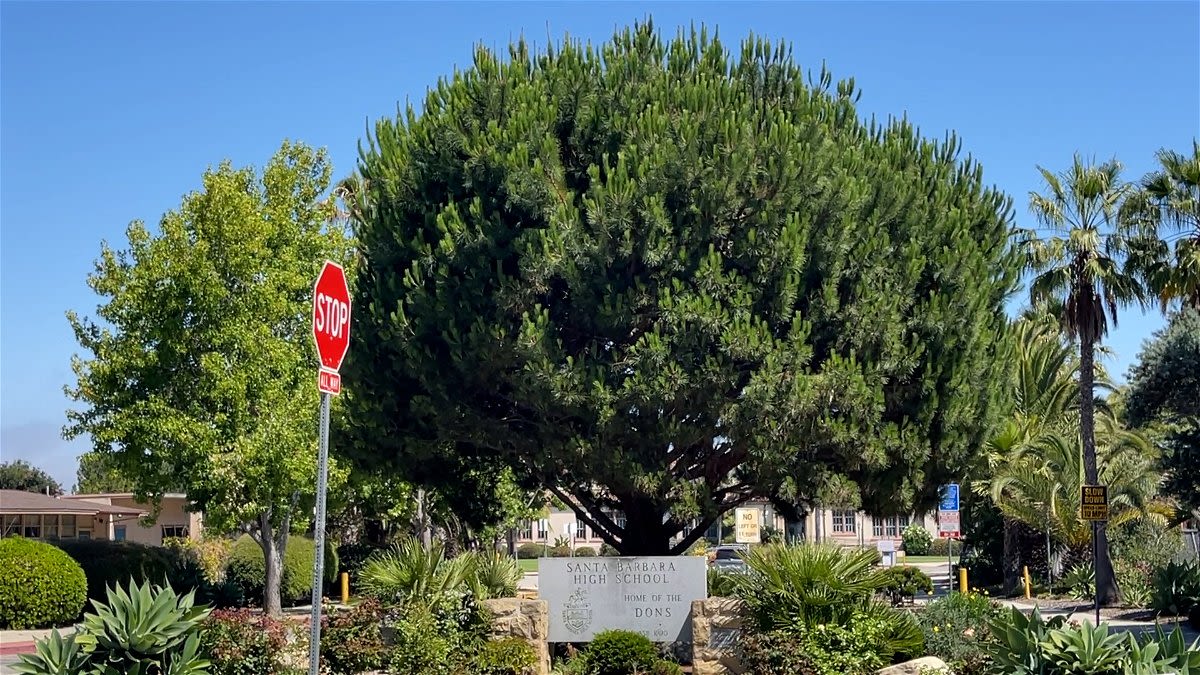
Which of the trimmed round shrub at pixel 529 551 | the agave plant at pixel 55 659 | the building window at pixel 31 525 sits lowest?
the trimmed round shrub at pixel 529 551

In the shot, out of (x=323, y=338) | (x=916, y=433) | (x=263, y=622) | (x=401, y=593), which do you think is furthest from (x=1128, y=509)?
(x=323, y=338)

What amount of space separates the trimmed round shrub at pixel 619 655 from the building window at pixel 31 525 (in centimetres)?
4239

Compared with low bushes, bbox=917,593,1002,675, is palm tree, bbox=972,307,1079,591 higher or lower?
higher

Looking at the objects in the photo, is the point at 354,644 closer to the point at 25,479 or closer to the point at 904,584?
the point at 904,584

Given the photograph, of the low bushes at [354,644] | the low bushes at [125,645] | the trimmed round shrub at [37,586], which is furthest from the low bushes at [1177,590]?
the trimmed round shrub at [37,586]

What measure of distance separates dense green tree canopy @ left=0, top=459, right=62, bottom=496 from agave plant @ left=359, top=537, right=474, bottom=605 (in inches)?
3405

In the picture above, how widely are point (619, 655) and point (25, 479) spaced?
9520 centimetres

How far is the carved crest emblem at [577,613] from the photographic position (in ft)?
61.7

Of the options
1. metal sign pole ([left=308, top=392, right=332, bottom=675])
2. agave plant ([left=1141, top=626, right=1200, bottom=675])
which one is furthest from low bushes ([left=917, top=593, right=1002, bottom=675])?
metal sign pole ([left=308, top=392, right=332, bottom=675])

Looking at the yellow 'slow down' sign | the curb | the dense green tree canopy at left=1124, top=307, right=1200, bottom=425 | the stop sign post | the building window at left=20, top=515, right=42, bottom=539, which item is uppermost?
the dense green tree canopy at left=1124, top=307, right=1200, bottom=425

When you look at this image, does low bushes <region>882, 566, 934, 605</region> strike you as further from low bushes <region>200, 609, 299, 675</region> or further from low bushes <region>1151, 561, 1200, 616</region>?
low bushes <region>200, 609, 299, 675</region>

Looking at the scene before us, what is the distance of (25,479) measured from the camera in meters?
100

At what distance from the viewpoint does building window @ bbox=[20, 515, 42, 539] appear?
175 ft

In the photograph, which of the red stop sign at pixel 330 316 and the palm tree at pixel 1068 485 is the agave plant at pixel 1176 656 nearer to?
the red stop sign at pixel 330 316
